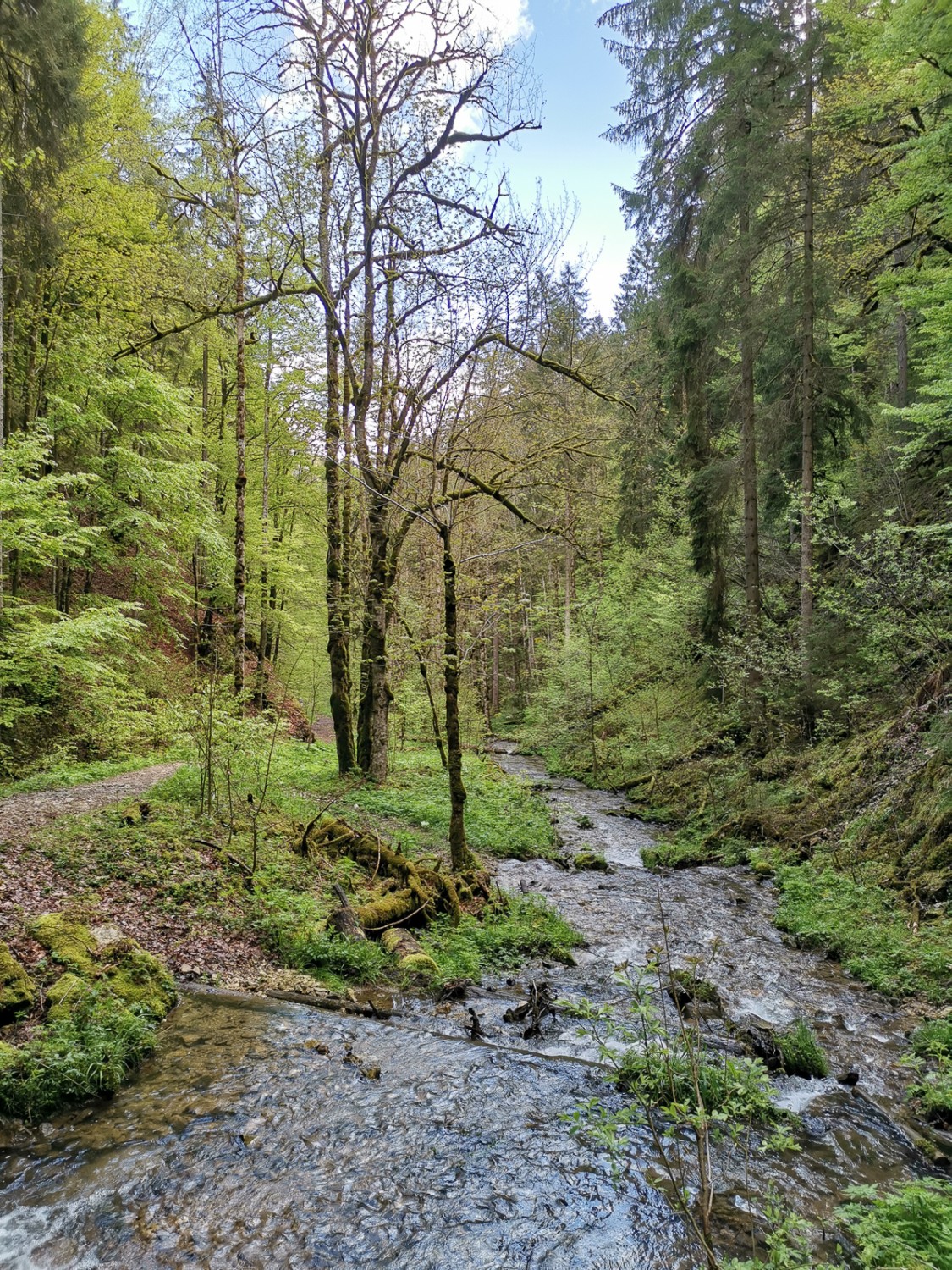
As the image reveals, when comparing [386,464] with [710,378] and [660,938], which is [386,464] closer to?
[660,938]

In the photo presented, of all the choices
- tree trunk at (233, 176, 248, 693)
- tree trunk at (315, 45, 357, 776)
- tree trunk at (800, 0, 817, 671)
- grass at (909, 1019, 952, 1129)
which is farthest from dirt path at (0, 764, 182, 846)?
tree trunk at (800, 0, 817, 671)

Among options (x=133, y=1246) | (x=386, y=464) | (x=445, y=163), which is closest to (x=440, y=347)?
(x=386, y=464)

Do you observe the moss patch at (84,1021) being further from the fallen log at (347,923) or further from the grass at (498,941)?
the grass at (498,941)

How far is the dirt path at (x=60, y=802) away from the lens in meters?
7.07

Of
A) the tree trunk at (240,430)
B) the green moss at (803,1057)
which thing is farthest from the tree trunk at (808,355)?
the tree trunk at (240,430)

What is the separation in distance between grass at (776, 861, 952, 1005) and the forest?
0.07 meters

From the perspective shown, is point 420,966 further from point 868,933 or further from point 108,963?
point 868,933

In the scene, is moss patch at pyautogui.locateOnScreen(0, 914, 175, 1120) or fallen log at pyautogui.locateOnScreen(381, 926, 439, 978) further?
fallen log at pyautogui.locateOnScreen(381, 926, 439, 978)

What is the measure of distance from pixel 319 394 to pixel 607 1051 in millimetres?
14985

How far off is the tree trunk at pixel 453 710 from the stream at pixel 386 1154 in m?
2.67

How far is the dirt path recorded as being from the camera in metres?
7.07

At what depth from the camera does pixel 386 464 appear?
10.1 m

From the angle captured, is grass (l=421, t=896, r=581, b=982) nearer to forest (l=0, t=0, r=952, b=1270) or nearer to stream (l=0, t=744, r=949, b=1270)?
forest (l=0, t=0, r=952, b=1270)

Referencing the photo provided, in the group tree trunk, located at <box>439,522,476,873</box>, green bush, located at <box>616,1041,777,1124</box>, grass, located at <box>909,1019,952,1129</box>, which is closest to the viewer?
green bush, located at <box>616,1041,777,1124</box>
